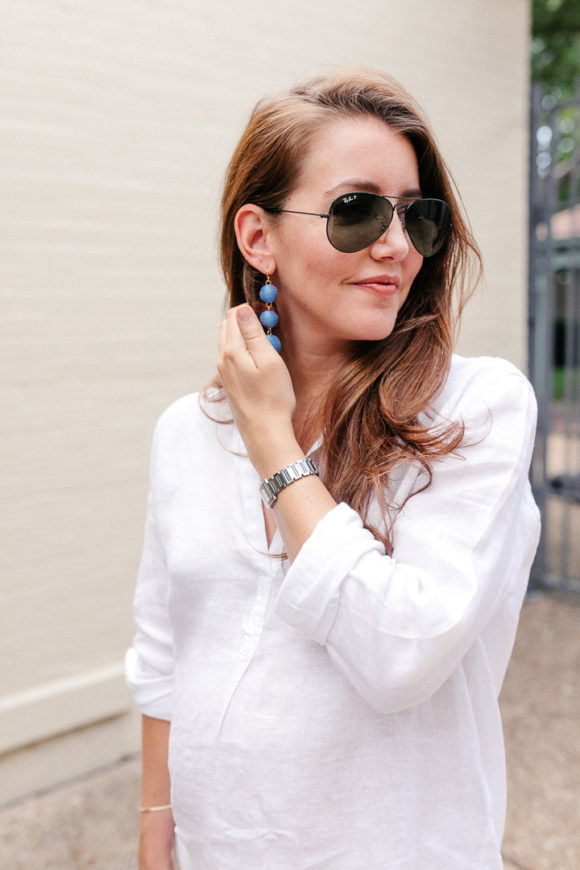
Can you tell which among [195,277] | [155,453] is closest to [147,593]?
[155,453]

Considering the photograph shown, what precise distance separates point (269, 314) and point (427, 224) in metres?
0.33

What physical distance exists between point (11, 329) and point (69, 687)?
1479 mm

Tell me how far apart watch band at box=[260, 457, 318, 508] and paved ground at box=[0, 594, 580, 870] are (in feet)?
7.26

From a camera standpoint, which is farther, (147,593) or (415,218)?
(147,593)

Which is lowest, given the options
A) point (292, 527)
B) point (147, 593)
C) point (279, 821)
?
point (279, 821)

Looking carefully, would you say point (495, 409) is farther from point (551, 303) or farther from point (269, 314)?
point (551, 303)

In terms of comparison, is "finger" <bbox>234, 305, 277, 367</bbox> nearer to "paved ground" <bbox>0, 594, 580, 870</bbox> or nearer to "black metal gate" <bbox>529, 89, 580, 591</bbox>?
"paved ground" <bbox>0, 594, 580, 870</bbox>

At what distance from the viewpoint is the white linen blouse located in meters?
1.07

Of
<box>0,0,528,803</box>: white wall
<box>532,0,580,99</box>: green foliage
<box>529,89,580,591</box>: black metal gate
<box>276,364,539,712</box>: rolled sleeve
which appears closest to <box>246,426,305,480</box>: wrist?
<box>276,364,539,712</box>: rolled sleeve

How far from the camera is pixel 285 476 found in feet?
3.81

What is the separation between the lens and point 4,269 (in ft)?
9.54

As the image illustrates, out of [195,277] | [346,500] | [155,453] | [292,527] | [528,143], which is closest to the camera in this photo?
[292,527]

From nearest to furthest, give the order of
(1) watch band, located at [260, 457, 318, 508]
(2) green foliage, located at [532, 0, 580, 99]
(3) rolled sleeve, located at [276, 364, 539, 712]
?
1. (3) rolled sleeve, located at [276, 364, 539, 712]
2. (1) watch band, located at [260, 457, 318, 508]
3. (2) green foliage, located at [532, 0, 580, 99]

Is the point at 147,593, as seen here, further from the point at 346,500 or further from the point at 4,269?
the point at 4,269
